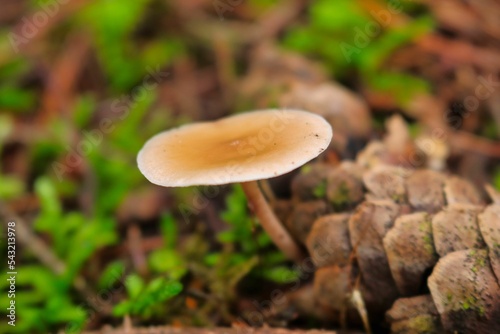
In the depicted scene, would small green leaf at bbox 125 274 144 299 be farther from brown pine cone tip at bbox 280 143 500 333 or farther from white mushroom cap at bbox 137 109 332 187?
brown pine cone tip at bbox 280 143 500 333

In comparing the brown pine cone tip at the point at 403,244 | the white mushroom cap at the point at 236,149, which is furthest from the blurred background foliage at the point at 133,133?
the white mushroom cap at the point at 236,149

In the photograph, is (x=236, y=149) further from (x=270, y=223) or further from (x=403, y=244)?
(x=403, y=244)

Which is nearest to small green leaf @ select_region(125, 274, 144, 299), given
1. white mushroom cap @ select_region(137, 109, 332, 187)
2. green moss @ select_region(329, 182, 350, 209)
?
white mushroom cap @ select_region(137, 109, 332, 187)

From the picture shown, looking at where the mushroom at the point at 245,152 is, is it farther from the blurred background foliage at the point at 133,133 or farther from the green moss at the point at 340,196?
the blurred background foliage at the point at 133,133

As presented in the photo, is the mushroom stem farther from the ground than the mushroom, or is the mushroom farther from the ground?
the mushroom

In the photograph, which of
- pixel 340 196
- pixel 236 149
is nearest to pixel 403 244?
pixel 340 196

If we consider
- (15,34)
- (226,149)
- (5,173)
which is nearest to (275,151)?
(226,149)
